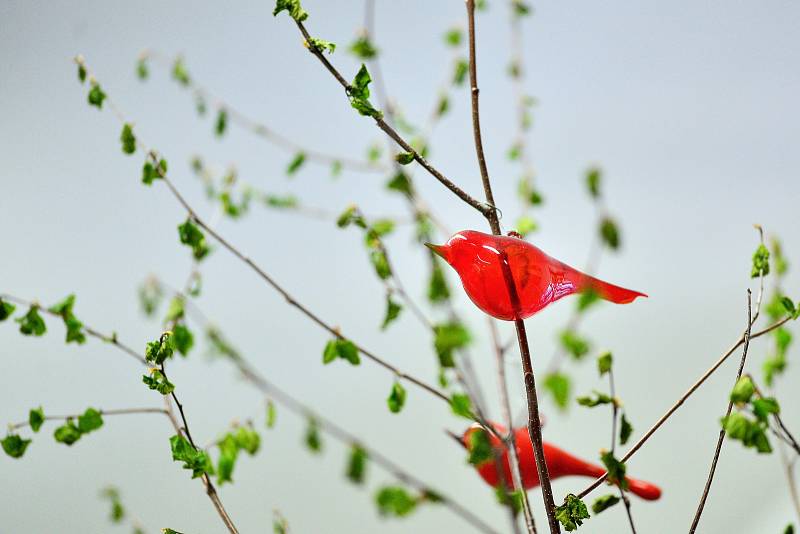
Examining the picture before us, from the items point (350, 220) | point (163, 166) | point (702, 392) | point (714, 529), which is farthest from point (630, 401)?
point (163, 166)

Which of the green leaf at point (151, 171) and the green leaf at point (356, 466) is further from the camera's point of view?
the green leaf at point (151, 171)

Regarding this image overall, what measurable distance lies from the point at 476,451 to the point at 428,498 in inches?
1.2

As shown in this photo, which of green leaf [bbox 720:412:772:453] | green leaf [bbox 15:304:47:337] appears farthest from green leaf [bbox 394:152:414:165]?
green leaf [bbox 15:304:47:337]

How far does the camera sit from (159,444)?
1139 mm

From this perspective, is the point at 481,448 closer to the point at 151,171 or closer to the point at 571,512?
the point at 571,512

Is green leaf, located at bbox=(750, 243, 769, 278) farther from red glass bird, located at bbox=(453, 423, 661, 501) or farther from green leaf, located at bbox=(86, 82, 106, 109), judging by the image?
green leaf, located at bbox=(86, 82, 106, 109)

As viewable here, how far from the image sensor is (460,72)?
75 cm

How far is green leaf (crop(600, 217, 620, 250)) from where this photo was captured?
258mm

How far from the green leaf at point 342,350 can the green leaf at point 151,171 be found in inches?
7.3

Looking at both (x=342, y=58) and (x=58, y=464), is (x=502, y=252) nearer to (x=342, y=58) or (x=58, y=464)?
(x=342, y=58)

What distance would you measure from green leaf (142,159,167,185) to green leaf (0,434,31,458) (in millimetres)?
206

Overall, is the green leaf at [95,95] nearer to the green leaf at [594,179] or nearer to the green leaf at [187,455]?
the green leaf at [187,455]

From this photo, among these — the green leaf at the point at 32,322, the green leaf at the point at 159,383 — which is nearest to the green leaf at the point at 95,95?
the green leaf at the point at 32,322

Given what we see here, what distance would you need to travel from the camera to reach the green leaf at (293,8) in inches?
15.9
